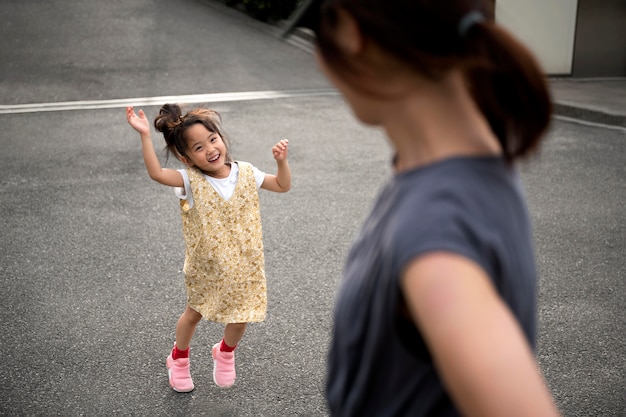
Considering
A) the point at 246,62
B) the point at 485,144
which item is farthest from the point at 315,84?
the point at 485,144

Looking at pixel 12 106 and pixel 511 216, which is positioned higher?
pixel 511 216

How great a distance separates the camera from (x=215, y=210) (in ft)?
11.4

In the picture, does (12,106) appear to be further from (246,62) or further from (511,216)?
(511,216)

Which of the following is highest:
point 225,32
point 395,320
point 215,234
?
point 395,320

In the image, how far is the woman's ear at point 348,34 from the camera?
1.08m

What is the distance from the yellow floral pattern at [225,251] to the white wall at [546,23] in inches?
311

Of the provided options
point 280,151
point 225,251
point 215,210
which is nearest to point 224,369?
point 225,251

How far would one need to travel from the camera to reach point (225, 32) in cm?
1457

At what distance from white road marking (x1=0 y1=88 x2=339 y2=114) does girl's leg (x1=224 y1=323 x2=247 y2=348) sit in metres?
6.40

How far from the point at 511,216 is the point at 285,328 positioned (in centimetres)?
338

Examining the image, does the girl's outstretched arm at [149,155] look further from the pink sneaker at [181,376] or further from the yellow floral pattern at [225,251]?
the pink sneaker at [181,376]

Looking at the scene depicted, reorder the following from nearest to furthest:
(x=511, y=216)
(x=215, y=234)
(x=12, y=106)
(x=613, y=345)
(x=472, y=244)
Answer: (x=472, y=244) < (x=511, y=216) < (x=215, y=234) < (x=613, y=345) < (x=12, y=106)

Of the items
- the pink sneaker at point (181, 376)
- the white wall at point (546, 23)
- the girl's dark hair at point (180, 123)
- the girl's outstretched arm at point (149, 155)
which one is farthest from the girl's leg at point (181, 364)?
the white wall at point (546, 23)

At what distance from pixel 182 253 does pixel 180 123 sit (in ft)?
6.88
